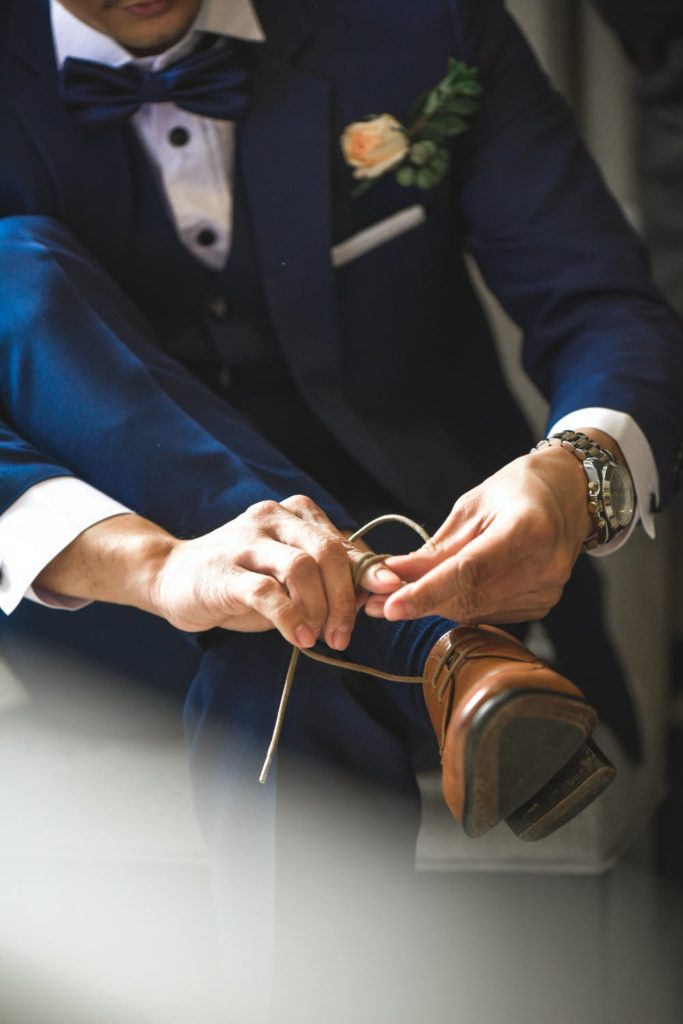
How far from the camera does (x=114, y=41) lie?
50 centimetres

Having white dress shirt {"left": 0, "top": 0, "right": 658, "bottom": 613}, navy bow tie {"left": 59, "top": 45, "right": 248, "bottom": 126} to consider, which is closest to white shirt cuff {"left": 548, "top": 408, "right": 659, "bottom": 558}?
white dress shirt {"left": 0, "top": 0, "right": 658, "bottom": 613}

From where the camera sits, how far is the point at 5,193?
0.52 m

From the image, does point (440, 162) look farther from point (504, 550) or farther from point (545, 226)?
point (504, 550)

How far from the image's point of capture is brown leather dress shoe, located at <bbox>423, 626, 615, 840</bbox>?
0.35 m

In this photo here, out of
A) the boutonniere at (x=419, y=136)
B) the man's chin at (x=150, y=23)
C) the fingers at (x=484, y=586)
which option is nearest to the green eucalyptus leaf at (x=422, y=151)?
the boutonniere at (x=419, y=136)

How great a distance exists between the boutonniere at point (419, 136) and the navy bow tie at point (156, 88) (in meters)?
0.06

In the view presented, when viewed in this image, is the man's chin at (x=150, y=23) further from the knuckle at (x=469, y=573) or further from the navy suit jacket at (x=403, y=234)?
the knuckle at (x=469, y=573)

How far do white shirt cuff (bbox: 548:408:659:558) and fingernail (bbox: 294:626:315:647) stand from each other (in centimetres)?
15

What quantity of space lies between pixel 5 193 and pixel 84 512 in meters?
0.18

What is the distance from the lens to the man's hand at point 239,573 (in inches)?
14.6

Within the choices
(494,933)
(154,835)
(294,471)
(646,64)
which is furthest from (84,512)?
(646,64)

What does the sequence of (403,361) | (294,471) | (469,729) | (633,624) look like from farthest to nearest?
1. (633,624)
2. (403,361)
3. (294,471)
4. (469,729)

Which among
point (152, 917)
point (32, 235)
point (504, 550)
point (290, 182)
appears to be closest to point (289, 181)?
point (290, 182)

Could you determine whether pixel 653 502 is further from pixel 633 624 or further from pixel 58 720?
pixel 58 720
